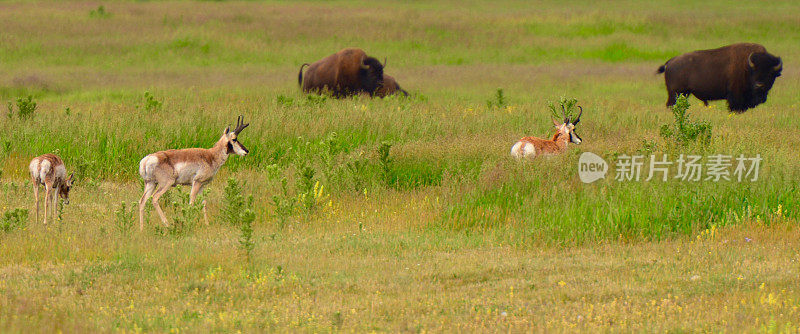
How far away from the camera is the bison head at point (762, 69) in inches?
845

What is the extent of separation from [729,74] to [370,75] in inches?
375

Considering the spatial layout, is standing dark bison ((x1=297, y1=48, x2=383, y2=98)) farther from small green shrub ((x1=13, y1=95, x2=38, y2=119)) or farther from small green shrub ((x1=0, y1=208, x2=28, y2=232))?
small green shrub ((x1=0, y1=208, x2=28, y2=232))

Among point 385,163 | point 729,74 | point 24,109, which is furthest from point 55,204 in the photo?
point 729,74

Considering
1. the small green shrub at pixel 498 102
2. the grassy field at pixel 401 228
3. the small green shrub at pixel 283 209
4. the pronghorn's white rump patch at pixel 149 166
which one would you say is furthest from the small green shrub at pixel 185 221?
the small green shrub at pixel 498 102

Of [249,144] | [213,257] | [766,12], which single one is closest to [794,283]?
[213,257]

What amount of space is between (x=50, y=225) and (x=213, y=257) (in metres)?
2.88

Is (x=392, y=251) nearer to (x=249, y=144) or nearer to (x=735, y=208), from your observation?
(x=735, y=208)

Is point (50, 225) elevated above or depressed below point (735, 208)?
below

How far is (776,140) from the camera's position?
51.6 feet

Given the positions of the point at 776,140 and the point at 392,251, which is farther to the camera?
the point at 776,140

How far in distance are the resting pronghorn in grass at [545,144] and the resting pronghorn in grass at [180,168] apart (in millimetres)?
4006
